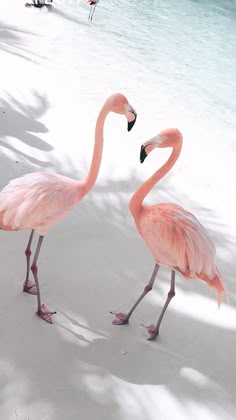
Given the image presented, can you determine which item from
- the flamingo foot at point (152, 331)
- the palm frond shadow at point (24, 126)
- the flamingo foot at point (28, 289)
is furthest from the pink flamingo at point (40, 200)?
the palm frond shadow at point (24, 126)

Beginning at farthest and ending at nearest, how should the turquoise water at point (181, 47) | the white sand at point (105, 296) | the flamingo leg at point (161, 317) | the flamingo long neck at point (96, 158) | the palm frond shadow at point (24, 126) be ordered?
the turquoise water at point (181, 47) → the palm frond shadow at point (24, 126) → the flamingo long neck at point (96, 158) → the flamingo leg at point (161, 317) → the white sand at point (105, 296)

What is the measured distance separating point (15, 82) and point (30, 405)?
4.49 metres

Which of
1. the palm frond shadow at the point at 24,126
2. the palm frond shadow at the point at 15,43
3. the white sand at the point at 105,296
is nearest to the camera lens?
the white sand at the point at 105,296

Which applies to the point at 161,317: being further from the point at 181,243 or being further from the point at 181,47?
the point at 181,47

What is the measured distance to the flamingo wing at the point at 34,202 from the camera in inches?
98.1

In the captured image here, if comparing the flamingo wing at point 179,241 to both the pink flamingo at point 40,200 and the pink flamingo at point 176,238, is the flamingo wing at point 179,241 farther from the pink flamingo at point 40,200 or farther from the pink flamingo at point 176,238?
the pink flamingo at point 40,200

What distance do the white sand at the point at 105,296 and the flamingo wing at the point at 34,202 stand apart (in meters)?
0.50

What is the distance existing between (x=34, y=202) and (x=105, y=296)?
0.80 m

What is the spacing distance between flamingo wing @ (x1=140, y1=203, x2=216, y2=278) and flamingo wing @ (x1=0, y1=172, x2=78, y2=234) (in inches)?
17.8

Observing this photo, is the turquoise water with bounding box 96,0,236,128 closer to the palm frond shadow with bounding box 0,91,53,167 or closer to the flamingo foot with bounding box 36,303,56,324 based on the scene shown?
the palm frond shadow with bounding box 0,91,53,167

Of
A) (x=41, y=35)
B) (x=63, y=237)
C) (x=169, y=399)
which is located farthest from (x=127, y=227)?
(x=41, y=35)

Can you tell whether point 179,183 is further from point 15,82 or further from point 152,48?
point 152,48

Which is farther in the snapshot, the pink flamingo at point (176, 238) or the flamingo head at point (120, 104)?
the flamingo head at point (120, 104)

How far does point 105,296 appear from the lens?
293 cm
